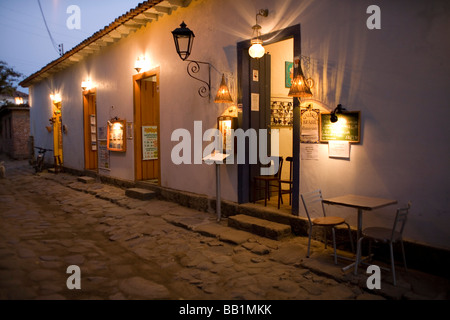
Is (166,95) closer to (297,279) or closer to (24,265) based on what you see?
(24,265)

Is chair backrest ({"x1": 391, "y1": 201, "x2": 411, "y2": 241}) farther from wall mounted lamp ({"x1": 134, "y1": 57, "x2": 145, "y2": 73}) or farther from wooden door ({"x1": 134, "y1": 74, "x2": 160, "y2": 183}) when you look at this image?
wall mounted lamp ({"x1": 134, "y1": 57, "x2": 145, "y2": 73})

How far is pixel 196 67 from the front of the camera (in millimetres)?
7637

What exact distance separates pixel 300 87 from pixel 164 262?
3.25 meters

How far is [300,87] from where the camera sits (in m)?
5.20

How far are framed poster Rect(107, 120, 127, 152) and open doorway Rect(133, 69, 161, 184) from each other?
2.03 ft

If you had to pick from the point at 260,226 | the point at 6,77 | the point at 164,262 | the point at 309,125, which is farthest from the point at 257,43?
the point at 6,77

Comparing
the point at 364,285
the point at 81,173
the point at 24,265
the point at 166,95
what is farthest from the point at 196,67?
the point at 81,173

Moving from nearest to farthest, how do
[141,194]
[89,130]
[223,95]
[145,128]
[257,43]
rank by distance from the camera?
[257,43] → [223,95] → [141,194] → [145,128] → [89,130]

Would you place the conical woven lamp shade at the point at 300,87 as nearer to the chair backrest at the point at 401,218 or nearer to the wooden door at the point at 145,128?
the chair backrest at the point at 401,218

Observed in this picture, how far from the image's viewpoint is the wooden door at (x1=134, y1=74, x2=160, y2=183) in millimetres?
9930

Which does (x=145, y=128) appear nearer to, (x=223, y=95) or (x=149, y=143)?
(x=149, y=143)

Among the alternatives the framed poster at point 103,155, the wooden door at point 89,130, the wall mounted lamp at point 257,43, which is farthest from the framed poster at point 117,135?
the wall mounted lamp at point 257,43
